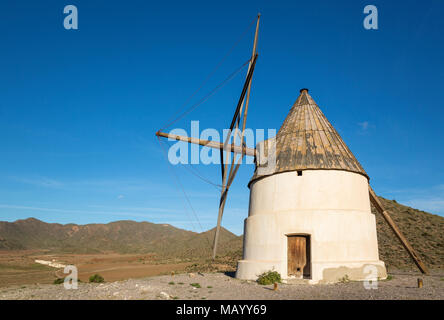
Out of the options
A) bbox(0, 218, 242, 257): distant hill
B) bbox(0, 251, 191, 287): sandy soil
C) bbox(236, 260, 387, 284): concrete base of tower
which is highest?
bbox(236, 260, 387, 284): concrete base of tower

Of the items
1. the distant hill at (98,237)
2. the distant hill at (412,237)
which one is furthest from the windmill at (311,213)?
the distant hill at (98,237)

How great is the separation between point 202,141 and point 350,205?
27.7ft

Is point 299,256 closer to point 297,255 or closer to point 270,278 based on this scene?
point 297,255

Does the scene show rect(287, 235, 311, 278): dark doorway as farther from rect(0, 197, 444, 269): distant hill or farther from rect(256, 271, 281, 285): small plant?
rect(0, 197, 444, 269): distant hill

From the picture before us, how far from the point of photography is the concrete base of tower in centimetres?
1243

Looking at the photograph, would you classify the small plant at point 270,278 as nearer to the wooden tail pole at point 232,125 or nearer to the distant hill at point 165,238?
the wooden tail pole at point 232,125

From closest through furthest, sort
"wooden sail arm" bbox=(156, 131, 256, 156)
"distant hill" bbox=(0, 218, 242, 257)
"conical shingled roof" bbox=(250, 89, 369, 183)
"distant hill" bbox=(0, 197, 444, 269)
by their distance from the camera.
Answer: "conical shingled roof" bbox=(250, 89, 369, 183)
"wooden sail arm" bbox=(156, 131, 256, 156)
"distant hill" bbox=(0, 197, 444, 269)
"distant hill" bbox=(0, 218, 242, 257)

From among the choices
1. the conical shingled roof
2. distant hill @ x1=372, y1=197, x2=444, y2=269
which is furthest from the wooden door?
distant hill @ x1=372, y1=197, x2=444, y2=269

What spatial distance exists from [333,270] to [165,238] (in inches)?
3238

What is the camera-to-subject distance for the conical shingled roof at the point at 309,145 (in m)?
14.4

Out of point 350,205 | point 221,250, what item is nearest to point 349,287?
point 350,205

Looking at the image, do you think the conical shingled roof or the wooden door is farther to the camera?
the conical shingled roof

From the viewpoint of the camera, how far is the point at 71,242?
89.9 meters
